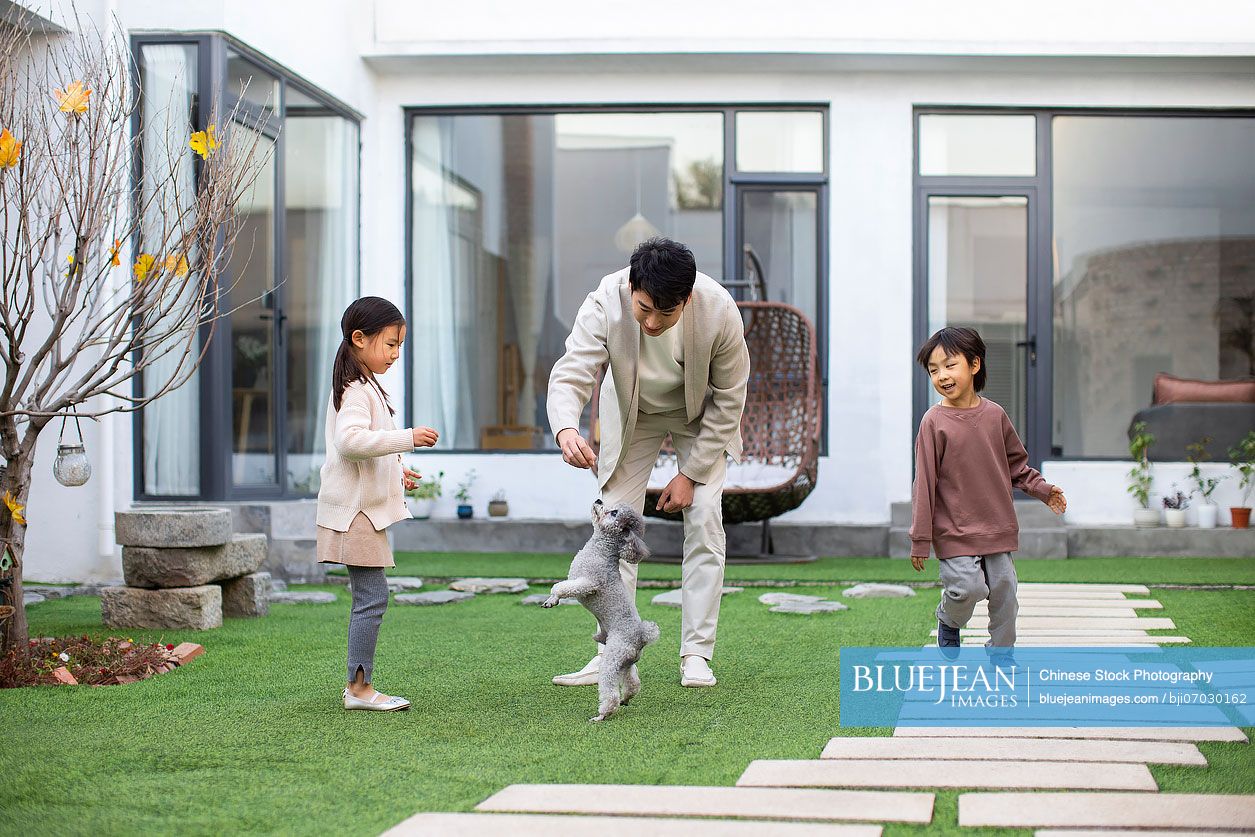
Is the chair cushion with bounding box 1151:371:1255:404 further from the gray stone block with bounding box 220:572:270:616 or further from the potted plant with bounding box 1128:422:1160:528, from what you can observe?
the gray stone block with bounding box 220:572:270:616

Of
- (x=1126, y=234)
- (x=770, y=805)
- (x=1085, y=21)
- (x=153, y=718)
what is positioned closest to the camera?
(x=770, y=805)

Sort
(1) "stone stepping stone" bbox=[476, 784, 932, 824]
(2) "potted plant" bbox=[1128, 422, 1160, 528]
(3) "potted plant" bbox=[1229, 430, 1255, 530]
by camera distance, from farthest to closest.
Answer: (2) "potted plant" bbox=[1128, 422, 1160, 528], (3) "potted plant" bbox=[1229, 430, 1255, 530], (1) "stone stepping stone" bbox=[476, 784, 932, 824]

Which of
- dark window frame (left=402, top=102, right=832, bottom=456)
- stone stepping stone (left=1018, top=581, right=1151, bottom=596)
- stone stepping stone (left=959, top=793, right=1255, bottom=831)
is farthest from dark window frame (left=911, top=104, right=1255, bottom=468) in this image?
stone stepping stone (left=959, top=793, right=1255, bottom=831)

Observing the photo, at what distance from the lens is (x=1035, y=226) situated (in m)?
8.05

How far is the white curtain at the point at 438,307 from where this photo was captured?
841 centimetres

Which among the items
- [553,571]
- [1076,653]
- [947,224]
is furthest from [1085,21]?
[1076,653]

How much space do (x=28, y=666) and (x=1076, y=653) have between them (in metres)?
2.92

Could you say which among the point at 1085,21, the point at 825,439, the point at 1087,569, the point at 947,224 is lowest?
the point at 1087,569

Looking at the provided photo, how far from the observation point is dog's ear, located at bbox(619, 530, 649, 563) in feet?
11.0

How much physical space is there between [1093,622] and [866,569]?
207cm

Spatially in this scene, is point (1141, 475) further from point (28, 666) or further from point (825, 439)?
point (28, 666)

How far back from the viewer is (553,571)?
21.9 ft

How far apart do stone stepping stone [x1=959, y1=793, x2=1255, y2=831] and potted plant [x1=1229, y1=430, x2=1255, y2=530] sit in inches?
225

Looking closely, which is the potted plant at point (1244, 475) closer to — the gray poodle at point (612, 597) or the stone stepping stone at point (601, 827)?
the gray poodle at point (612, 597)
